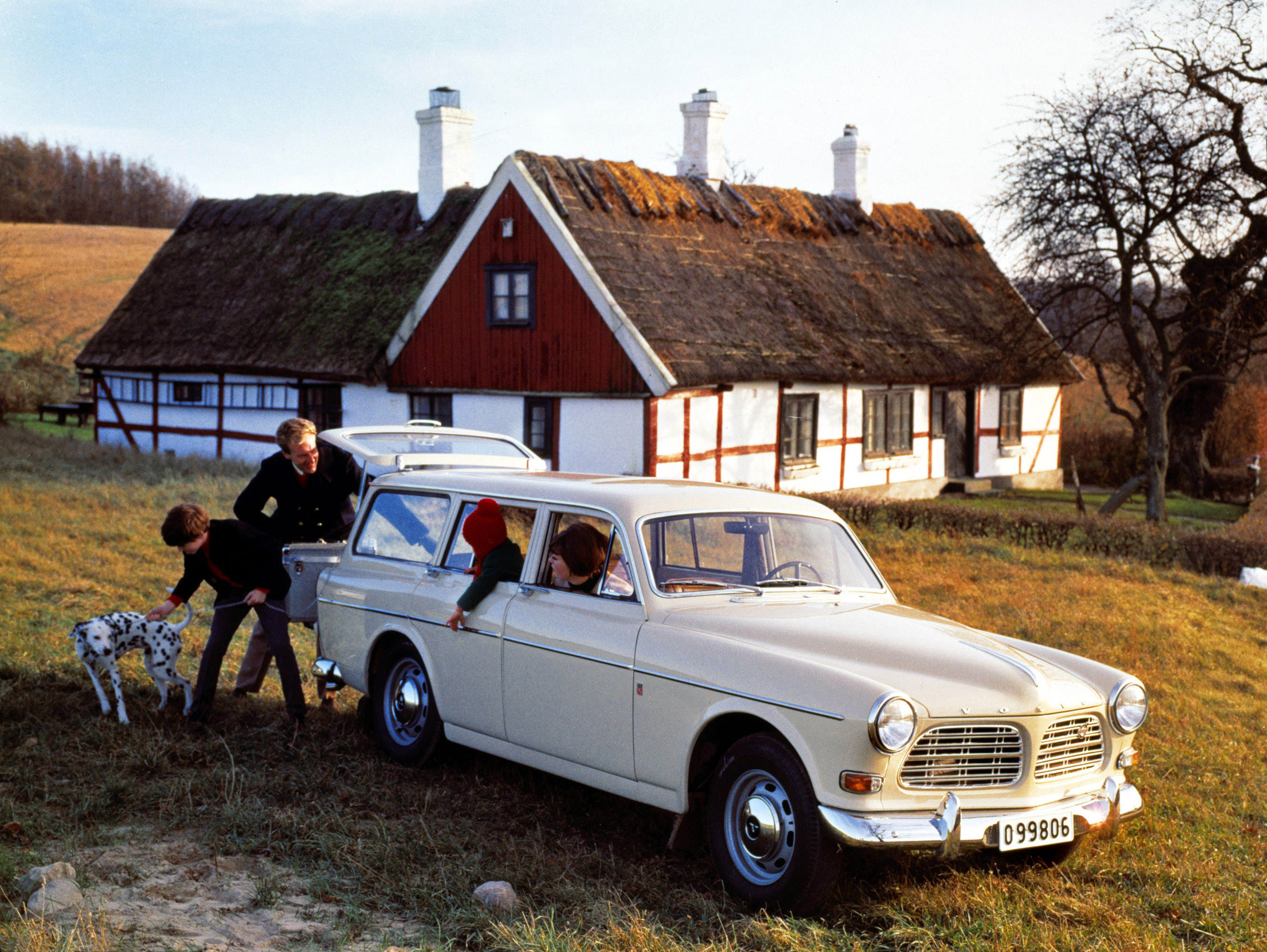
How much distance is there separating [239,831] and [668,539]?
2.40 metres

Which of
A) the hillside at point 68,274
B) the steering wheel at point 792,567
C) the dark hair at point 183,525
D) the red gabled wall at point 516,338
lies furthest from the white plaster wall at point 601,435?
the hillside at point 68,274

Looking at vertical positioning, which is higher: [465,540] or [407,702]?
[465,540]

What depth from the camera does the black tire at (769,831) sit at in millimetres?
4469

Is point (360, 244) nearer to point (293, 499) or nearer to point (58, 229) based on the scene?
point (293, 499)

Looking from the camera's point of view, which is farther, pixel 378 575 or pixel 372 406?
pixel 372 406

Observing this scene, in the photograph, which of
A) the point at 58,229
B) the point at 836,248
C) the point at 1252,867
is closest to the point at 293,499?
the point at 1252,867

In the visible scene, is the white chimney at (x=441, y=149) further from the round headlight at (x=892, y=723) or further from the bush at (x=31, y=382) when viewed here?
the round headlight at (x=892, y=723)

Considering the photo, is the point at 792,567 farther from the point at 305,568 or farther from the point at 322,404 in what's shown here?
the point at 322,404

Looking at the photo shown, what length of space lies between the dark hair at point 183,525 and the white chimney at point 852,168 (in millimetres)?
22285

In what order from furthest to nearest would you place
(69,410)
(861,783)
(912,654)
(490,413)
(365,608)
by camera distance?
(69,410)
(490,413)
(365,608)
(912,654)
(861,783)

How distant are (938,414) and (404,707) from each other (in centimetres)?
2156

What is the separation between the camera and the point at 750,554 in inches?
227

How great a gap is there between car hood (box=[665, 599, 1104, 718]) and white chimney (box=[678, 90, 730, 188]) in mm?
19278

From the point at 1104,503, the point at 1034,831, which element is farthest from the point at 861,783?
the point at 1104,503
